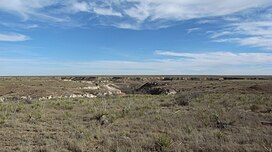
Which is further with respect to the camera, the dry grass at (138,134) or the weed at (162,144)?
the dry grass at (138,134)

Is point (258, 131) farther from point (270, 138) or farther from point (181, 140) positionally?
point (181, 140)

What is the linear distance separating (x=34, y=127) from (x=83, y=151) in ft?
18.0

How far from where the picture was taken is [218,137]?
1117 cm

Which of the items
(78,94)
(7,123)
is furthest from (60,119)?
(78,94)

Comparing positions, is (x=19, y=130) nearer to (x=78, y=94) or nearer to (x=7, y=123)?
(x=7, y=123)

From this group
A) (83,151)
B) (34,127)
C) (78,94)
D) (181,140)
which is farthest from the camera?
(78,94)

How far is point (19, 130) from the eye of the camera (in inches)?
550

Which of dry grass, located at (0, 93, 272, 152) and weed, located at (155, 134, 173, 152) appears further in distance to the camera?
dry grass, located at (0, 93, 272, 152)

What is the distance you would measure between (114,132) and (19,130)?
4184 mm

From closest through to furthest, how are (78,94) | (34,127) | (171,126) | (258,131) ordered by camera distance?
(258,131), (171,126), (34,127), (78,94)

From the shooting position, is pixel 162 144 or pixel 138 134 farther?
pixel 138 134

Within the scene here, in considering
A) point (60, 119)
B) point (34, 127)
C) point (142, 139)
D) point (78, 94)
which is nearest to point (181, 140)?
point (142, 139)

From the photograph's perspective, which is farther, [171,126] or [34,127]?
[34,127]

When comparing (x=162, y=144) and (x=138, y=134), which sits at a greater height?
(x=162, y=144)
